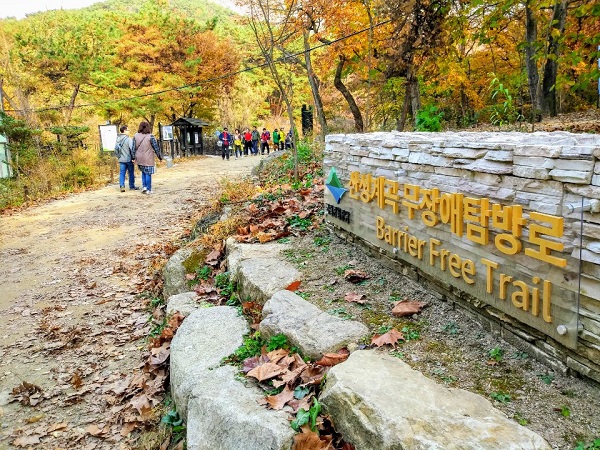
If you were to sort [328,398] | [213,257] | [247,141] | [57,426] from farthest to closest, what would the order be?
1. [247,141]
2. [213,257]
3. [57,426]
4. [328,398]

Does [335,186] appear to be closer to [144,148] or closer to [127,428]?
[127,428]

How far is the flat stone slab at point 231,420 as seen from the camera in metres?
2.69

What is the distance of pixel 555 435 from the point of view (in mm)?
2266

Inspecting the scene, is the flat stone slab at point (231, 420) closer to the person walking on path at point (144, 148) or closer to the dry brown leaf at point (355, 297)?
the dry brown leaf at point (355, 297)

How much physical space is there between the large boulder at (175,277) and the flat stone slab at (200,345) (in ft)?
4.35

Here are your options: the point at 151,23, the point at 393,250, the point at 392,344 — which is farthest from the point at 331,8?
the point at 151,23

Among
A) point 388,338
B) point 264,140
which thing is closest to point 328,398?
point 388,338

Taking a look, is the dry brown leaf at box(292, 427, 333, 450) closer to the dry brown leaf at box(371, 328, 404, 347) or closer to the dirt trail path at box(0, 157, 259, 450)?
the dry brown leaf at box(371, 328, 404, 347)

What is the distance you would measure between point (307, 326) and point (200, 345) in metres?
0.99

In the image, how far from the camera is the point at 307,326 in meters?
3.63

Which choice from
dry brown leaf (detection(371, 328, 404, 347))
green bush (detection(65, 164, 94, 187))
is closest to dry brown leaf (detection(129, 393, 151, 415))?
dry brown leaf (detection(371, 328, 404, 347))

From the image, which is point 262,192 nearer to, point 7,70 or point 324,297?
point 324,297

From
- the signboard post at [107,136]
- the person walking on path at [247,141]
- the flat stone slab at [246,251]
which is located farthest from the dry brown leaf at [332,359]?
the person walking on path at [247,141]

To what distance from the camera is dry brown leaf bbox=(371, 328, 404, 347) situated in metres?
3.27
